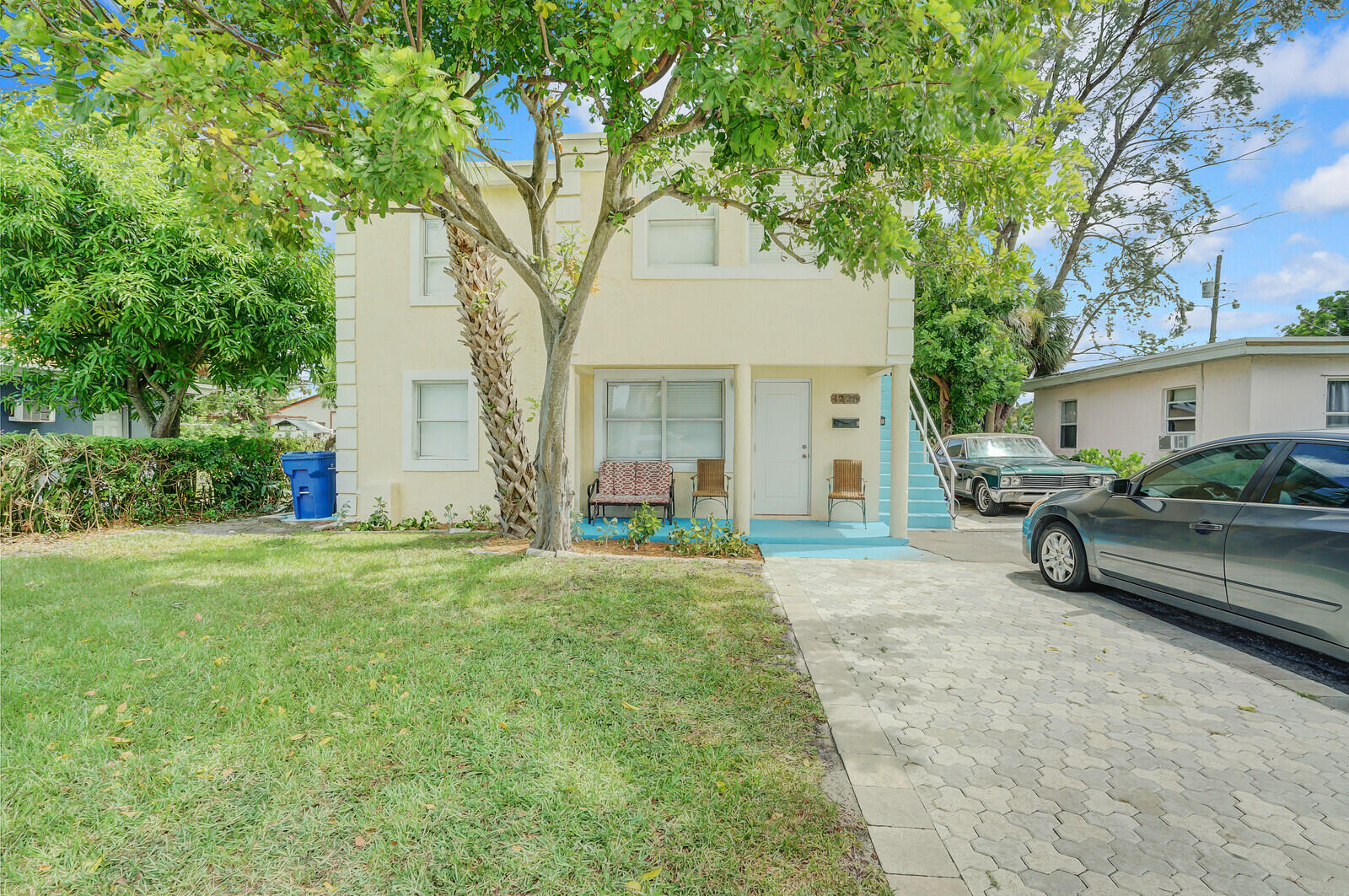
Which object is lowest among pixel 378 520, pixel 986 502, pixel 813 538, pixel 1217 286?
pixel 813 538

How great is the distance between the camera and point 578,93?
6.09 meters

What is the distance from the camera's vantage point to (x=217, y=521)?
11117 millimetres

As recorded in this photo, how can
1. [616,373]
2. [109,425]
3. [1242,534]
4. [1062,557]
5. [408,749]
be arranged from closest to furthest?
[408,749], [1242,534], [1062,557], [616,373], [109,425]

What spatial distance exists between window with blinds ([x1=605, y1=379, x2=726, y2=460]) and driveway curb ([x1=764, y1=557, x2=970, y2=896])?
21.3 feet

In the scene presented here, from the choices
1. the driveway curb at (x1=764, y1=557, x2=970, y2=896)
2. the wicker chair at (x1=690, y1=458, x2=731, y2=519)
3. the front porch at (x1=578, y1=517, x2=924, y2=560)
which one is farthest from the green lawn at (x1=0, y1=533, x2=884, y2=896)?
the wicker chair at (x1=690, y1=458, x2=731, y2=519)

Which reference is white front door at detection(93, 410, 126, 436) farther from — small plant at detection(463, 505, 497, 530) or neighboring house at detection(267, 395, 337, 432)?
small plant at detection(463, 505, 497, 530)

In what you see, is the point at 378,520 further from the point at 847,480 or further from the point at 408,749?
the point at 408,749

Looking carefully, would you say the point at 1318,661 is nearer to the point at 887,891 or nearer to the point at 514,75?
the point at 887,891

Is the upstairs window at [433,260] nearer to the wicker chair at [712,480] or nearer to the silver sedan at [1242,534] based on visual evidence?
the wicker chair at [712,480]

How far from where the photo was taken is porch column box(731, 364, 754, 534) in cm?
898

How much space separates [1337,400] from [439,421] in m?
17.1

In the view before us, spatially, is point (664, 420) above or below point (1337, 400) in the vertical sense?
below

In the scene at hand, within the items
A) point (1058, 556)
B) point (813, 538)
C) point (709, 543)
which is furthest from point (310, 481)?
point (1058, 556)

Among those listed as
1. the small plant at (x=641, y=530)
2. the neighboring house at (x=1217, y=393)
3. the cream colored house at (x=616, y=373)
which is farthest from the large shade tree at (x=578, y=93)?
the neighboring house at (x=1217, y=393)
